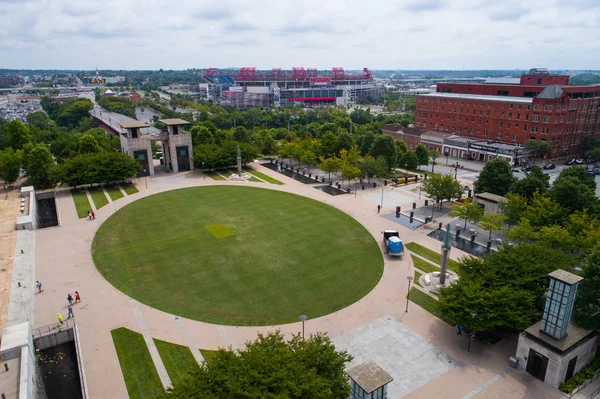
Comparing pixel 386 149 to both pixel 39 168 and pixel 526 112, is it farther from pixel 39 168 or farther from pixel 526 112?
pixel 39 168

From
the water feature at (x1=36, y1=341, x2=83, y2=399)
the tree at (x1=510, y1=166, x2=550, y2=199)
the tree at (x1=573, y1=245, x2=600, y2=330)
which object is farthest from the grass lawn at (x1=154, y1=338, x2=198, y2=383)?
the tree at (x1=510, y1=166, x2=550, y2=199)

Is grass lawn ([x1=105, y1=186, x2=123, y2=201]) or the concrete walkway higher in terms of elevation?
grass lawn ([x1=105, y1=186, x2=123, y2=201])

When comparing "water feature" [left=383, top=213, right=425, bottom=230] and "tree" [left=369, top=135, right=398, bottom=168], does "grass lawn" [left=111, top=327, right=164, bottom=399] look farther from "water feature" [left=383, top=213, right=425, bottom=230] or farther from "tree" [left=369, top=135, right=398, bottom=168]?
"tree" [left=369, top=135, right=398, bottom=168]

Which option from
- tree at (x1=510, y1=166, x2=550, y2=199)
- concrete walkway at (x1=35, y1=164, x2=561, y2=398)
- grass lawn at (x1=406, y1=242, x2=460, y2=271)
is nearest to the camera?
concrete walkway at (x1=35, y1=164, x2=561, y2=398)

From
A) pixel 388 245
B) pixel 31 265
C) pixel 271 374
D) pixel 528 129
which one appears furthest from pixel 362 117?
pixel 271 374

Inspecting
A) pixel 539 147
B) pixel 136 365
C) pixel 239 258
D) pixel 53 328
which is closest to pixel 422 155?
pixel 539 147

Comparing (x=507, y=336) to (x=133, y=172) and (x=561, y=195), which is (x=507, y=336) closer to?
(x=561, y=195)

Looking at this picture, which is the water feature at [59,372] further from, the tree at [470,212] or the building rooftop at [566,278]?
the tree at [470,212]
